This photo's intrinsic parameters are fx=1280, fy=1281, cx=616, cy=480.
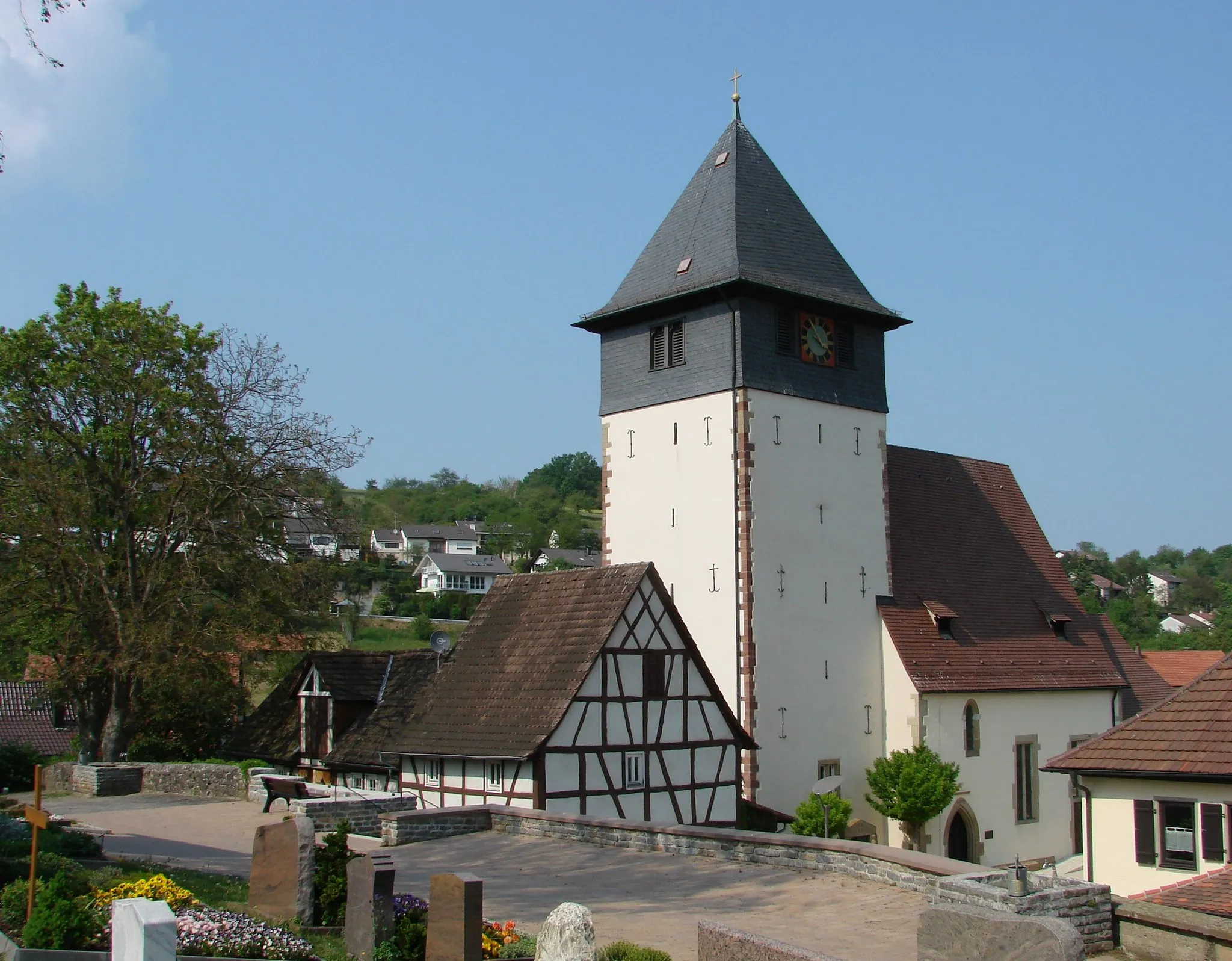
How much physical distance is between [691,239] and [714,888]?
17.4 meters

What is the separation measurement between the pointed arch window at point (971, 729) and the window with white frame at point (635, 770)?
32.0 ft

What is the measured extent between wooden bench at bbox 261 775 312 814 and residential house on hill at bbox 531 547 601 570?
83.2 m

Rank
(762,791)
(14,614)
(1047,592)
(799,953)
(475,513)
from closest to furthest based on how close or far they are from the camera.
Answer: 1. (799,953)
2. (762,791)
3. (14,614)
4. (1047,592)
5. (475,513)

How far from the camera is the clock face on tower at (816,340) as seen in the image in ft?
91.3

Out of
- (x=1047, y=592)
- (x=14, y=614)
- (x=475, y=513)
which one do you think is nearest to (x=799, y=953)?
(x=14, y=614)

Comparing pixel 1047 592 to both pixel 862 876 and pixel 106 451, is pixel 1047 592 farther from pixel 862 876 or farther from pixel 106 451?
pixel 106 451

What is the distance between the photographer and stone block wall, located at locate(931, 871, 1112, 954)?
38.0 ft

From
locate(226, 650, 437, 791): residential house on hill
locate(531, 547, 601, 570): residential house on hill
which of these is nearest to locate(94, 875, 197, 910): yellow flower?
locate(226, 650, 437, 791): residential house on hill

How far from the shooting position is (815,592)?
27234mm

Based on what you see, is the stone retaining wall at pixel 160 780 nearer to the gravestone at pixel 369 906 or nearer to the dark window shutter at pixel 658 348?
the dark window shutter at pixel 658 348

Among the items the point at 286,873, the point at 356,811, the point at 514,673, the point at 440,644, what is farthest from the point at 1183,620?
the point at 286,873

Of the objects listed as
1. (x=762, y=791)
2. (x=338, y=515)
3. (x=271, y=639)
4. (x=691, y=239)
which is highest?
(x=691, y=239)

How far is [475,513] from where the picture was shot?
148 m

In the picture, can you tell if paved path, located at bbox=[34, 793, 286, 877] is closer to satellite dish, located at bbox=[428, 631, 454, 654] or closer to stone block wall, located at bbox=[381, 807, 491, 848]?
stone block wall, located at bbox=[381, 807, 491, 848]
